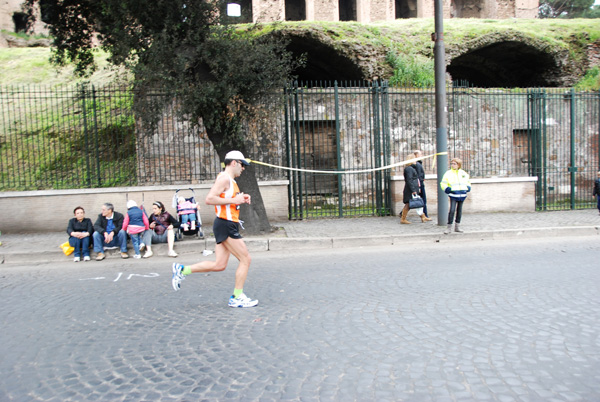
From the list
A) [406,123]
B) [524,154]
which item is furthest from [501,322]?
[524,154]

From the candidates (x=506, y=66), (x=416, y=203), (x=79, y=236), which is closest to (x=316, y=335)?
(x=79, y=236)

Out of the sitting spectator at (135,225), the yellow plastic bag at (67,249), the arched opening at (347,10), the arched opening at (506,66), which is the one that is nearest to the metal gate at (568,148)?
the arched opening at (506,66)

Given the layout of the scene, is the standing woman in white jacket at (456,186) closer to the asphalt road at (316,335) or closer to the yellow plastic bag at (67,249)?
the asphalt road at (316,335)

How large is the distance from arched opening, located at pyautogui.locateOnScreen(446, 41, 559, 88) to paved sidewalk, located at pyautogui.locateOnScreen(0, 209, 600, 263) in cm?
840

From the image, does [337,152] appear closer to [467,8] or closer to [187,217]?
[187,217]

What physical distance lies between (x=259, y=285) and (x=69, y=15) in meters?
8.63

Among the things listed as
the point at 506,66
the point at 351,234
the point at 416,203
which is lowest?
the point at 351,234

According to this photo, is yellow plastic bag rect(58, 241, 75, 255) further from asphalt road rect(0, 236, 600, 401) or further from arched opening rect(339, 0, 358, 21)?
arched opening rect(339, 0, 358, 21)

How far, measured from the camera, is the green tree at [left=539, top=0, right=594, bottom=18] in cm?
4160

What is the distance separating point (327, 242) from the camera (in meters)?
9.49


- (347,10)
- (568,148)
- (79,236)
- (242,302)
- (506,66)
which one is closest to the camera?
(242,302)

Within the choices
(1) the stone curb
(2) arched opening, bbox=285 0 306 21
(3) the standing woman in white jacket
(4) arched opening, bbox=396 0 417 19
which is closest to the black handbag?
(3) the standing woman in white jacket

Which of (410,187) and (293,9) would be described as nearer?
(410,187)

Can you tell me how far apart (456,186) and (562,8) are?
42.1 m
